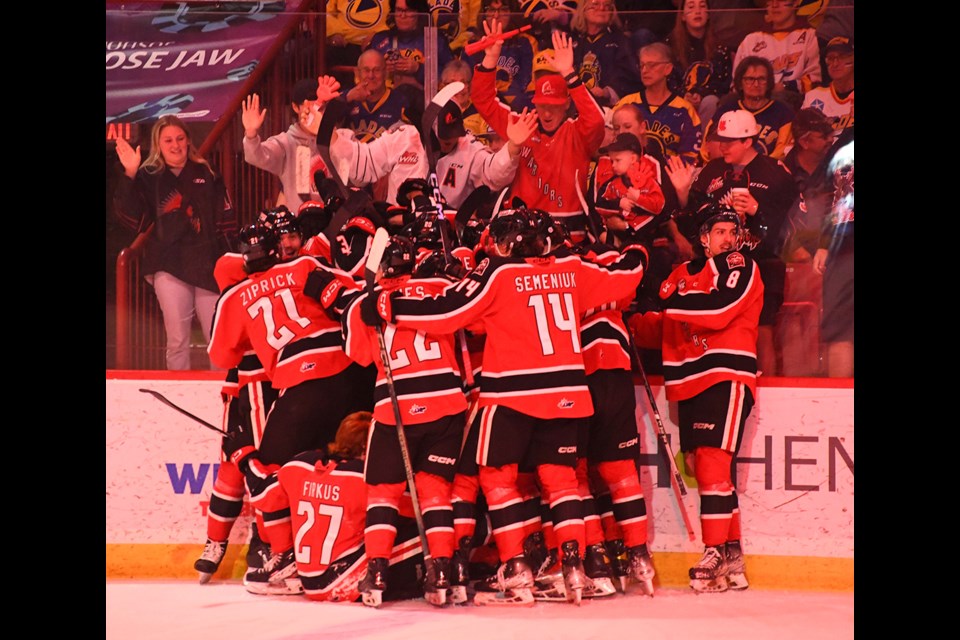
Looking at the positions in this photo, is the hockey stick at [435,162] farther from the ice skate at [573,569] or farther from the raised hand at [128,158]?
the raised hand at [128,158]

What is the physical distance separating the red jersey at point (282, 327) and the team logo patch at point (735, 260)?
5.09ft

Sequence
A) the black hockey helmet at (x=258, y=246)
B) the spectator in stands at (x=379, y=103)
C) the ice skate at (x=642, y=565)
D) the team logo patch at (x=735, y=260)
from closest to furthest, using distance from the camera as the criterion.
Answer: the ice skate at (x=642, y=565), the team logo patch at (x=735, y=260), the black hockey helmet at (x=258, y=246), the spectator in stands at (x=379, y=103)

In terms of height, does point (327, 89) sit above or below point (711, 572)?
above

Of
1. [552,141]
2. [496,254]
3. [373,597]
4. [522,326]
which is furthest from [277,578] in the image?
[552,141]

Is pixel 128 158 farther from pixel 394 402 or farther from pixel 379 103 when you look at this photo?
pixel 394 402

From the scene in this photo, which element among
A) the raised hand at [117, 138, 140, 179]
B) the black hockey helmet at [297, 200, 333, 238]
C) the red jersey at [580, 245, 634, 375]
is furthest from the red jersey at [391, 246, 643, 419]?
the raised hand at [117, 138, 140, 179]

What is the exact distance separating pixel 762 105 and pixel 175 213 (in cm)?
267

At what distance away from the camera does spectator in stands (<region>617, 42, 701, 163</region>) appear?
4.72 metres

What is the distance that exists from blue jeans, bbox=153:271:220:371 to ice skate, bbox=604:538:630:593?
6.59 ft

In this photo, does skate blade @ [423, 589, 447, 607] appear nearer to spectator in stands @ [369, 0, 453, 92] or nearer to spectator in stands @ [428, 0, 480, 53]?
spectator in stands @ [369, 0, 453, 92]

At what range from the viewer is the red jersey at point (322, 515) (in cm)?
409

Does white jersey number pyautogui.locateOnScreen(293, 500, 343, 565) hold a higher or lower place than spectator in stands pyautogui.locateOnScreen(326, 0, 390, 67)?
lower

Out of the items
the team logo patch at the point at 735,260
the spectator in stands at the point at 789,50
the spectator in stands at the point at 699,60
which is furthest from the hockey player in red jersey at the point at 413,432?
the spectator in stands at the point at 789,50

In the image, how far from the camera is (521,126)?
474 cm
